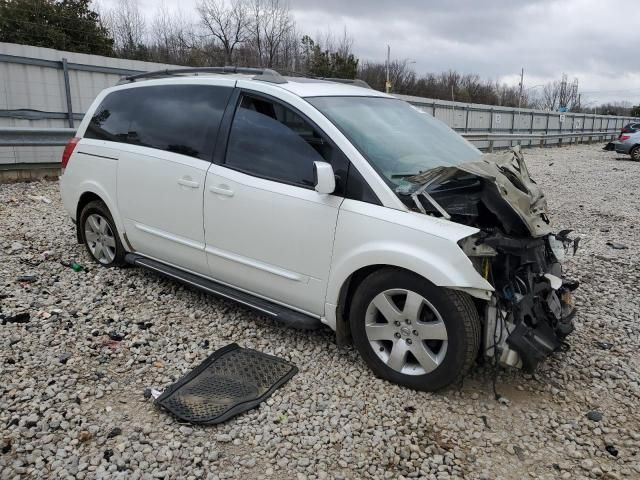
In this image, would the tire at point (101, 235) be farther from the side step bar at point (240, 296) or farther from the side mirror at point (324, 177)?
the side mirror at point (324, 177)

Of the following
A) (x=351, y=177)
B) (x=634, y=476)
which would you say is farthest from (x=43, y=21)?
(x=634, y=476)

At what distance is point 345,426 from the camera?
2842 millimetres

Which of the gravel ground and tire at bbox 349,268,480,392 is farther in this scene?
tire at bbox 349,268,480,392

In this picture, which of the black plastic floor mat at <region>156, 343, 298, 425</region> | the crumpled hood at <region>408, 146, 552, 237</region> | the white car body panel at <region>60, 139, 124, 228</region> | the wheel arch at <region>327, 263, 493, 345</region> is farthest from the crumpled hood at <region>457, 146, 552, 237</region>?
the white car body panel at <region>60, 139, 124, 228</region>

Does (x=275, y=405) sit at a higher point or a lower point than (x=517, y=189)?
lower

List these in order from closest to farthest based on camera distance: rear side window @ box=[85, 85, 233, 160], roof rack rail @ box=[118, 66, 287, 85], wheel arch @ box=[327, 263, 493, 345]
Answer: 1. wheel arch @ box=[327, 263, 493, 345]
2. roof rack rail @ box=[118, 66, 287, 85]
3. rear side window @ box=[85, 85, 233, 160]

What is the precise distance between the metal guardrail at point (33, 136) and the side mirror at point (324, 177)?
694 cm

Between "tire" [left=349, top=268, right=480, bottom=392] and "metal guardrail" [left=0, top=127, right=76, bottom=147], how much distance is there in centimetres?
728

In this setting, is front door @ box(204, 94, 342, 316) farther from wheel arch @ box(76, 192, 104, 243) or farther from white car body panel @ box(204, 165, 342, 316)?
wheel arch @ box(76, 192, 104, 243)

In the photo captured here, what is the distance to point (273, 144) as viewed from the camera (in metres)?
3.54

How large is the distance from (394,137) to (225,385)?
6.62 feet

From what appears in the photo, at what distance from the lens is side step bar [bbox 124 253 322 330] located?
11.2 ft

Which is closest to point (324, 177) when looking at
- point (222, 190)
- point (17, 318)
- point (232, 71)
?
point (222, 190)

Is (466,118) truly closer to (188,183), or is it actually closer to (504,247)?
(188,183)
